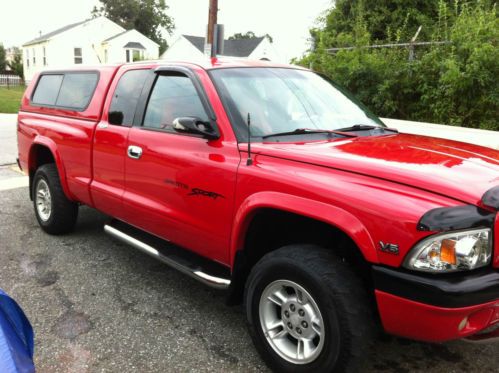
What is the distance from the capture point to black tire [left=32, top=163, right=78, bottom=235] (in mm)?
4791

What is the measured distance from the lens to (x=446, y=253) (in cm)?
207

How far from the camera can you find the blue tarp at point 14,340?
6.74ft

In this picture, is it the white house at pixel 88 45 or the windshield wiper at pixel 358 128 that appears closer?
the windshield wiper at pixel 358 128

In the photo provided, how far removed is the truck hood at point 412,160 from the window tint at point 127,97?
1443 millimetres

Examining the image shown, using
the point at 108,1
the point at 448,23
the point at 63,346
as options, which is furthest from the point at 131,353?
the point at 108,1

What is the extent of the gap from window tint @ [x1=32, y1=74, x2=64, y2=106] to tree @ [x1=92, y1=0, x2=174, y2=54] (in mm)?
57872

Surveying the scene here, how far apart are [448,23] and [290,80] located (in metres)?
8.77

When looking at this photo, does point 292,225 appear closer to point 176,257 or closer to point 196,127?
point 196,127

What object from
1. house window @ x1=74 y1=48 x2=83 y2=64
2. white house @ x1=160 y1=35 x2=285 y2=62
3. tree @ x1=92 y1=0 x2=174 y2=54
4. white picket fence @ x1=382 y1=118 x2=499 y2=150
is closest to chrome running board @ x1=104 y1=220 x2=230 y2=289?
white picket fence @ x1=382 y1=118 x2=499 y2=150

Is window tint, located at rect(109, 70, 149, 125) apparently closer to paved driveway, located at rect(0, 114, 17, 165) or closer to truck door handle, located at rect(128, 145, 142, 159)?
truck door handle, located at rect(128, 145, 142, 159)

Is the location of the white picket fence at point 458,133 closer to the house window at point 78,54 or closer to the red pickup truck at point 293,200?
the red pickup truck at point 293,200

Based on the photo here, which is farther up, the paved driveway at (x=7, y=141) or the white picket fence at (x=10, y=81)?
the paved driveway at (x=7, y=141)

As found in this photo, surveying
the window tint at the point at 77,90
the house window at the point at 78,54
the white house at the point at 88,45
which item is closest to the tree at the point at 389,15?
the window tint at the point at 77,90

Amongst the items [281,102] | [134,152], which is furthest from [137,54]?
[281,102]
